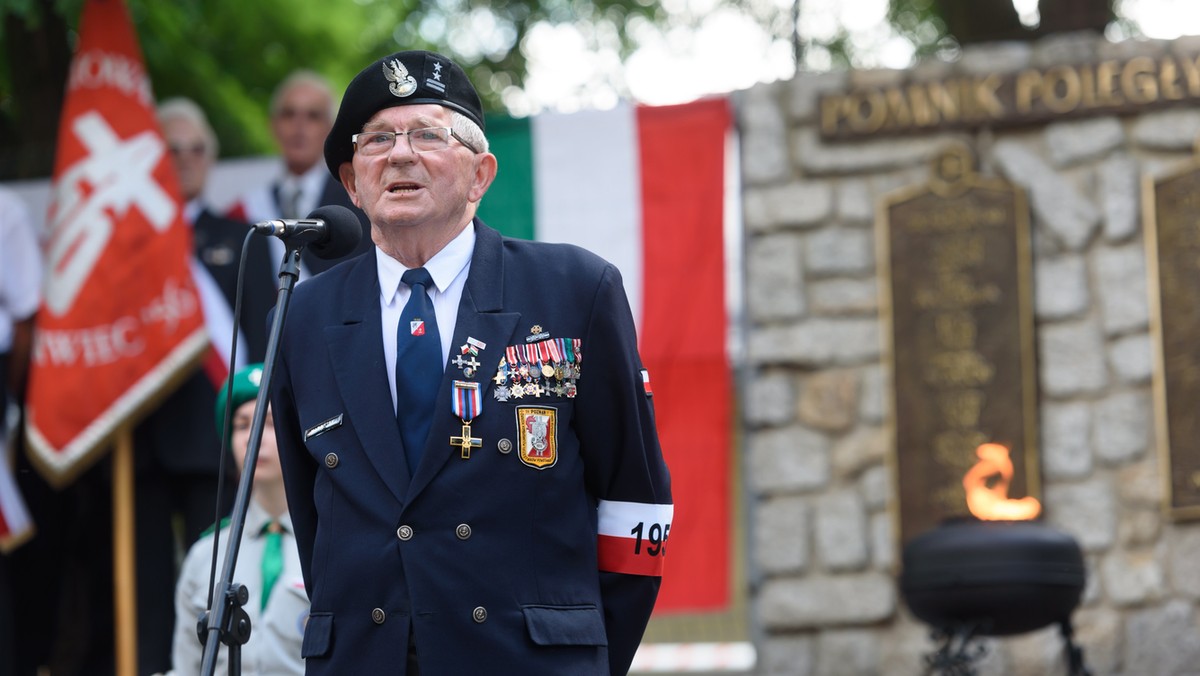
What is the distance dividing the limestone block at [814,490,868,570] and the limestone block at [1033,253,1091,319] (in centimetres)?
116

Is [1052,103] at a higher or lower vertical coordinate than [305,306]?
higher

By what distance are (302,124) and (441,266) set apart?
4497 mm

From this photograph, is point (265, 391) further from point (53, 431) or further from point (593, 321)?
point (53, 431)

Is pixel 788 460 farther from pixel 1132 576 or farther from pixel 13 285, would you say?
pixel 13 285

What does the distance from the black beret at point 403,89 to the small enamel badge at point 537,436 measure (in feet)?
2.00

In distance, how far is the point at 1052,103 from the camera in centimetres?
769

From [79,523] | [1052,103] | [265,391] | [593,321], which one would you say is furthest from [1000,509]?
[79,523]

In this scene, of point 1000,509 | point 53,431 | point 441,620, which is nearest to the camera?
point 441,620

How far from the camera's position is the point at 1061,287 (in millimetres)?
7613

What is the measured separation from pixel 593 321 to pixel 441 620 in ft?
2.07

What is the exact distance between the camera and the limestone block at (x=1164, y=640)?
7.34 m

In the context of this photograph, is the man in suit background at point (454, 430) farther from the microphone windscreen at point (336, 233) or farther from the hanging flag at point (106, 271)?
the hanging flag at point (106, 271)

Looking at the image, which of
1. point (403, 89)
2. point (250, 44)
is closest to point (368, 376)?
point (403, 89)

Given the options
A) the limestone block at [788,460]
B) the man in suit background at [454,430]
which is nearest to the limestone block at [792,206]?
the limestone block at [788,460]
